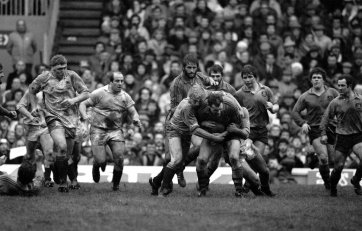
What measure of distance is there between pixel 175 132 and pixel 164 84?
875 cm

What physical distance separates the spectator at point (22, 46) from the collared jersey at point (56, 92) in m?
9.68

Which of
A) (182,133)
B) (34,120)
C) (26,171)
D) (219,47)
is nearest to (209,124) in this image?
(182,133)

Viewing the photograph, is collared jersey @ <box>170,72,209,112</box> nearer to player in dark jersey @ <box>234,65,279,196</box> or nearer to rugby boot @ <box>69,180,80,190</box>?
player in dark jersey @ <box>234,65,279,196</box>

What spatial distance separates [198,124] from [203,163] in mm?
709

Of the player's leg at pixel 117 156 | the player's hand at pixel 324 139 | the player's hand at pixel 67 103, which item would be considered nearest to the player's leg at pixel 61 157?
the player's hand at pixel 67 103

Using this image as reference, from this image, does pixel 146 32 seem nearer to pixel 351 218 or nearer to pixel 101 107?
pixel 101 107

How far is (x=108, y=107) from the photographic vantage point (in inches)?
739

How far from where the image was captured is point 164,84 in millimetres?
26328

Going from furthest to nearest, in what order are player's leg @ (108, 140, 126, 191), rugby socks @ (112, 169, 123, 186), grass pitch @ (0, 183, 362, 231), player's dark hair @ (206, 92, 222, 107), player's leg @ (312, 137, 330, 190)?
player's leg @ (312, 137, 330, 190) → rugby socks @ (112, 169, 123, 186) → player's leg @ (108, 140, 126, 191) → player's dark hair @ (206, 92, 222, 107) → grass pitch @ (0, 183, 362, 231)

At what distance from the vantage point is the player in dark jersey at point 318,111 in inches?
763

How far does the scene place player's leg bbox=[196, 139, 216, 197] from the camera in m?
17.5

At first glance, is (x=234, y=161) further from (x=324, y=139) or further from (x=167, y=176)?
(x=324, y=139)

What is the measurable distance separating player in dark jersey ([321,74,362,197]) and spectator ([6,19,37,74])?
12.1m

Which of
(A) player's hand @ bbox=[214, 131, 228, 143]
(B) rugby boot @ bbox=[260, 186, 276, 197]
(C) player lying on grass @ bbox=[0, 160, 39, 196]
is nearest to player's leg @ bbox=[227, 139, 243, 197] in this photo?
(A) player's hand @ bbox=[214, 131, 228, 143]
